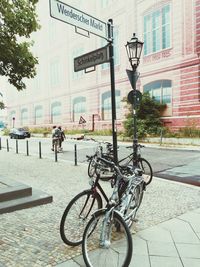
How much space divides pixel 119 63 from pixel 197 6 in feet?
30.0

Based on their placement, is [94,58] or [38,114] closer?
[94,58]

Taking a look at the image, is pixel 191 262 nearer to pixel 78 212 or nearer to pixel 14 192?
pixel 78 212

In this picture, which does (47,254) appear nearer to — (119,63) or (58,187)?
(58,187)

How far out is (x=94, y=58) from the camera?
534cm

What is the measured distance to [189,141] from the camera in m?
20.1

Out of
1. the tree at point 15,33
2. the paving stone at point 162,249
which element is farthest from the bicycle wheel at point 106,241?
the tree at point 15,33

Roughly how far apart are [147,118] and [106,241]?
20.2 m

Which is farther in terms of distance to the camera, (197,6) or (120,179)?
(197,6)

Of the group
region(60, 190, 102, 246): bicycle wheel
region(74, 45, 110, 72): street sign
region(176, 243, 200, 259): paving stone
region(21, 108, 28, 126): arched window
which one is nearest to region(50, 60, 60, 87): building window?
region(21, 108, 28, 126): arched window

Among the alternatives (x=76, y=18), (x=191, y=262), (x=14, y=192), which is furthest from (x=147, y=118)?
(x=191, y=262)

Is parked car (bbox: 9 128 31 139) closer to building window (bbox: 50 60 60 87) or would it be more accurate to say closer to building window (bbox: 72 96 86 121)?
building window (bbox: 72 96 86 121)

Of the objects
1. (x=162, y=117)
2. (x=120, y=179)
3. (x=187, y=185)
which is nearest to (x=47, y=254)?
(x=120, y=179)

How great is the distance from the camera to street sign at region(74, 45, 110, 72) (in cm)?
522

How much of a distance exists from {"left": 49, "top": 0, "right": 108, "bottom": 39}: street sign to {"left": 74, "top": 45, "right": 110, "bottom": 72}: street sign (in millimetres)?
302
